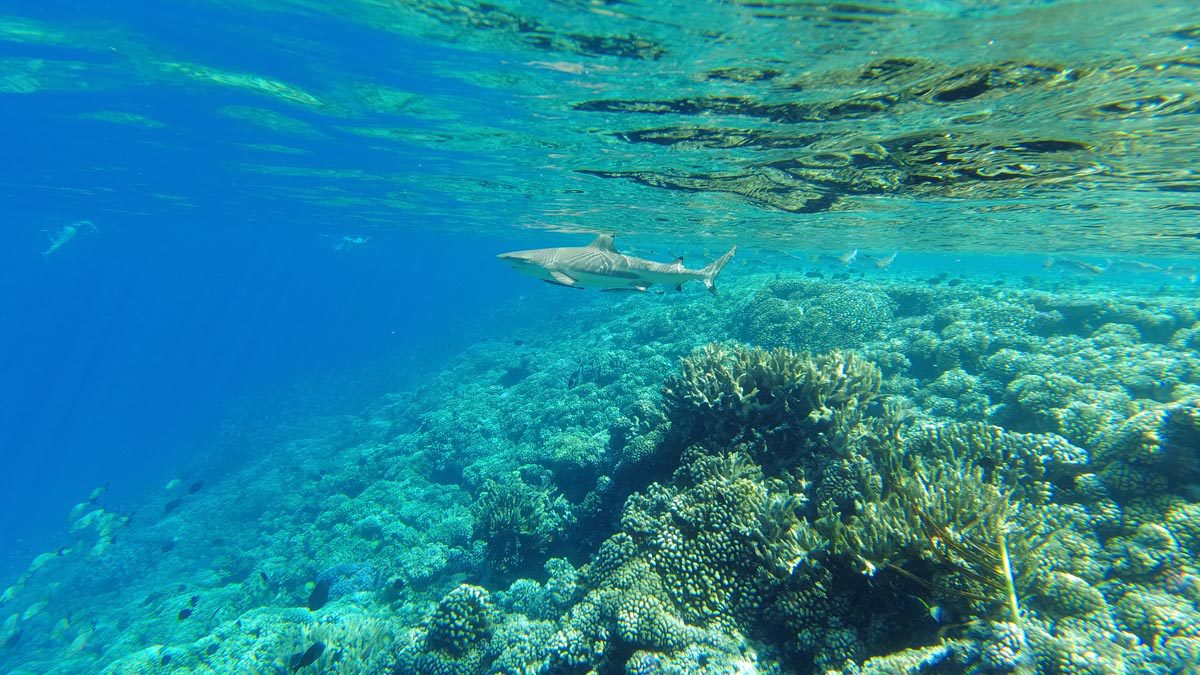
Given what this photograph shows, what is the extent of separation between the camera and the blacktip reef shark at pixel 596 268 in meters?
8.45

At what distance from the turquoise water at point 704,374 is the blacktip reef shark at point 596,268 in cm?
13

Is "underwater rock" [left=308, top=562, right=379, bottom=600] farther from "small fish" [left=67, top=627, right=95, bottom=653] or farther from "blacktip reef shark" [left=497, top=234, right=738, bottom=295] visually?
"blacktip reef shark" [left=497, top=234, right=738, bottom=295]

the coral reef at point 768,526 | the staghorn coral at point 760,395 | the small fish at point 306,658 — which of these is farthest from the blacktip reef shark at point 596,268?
the small fish at point 306,658

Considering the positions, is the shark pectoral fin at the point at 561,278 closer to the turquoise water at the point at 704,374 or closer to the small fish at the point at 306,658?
the turquoise water at the point at 704,374

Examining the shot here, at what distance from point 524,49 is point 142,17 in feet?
32.8

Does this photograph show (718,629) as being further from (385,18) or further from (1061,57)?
(385,18)

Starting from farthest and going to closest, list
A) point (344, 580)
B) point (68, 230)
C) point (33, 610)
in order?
point (68, 230), point (33, 610), point (344, 580)

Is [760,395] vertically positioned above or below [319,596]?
above

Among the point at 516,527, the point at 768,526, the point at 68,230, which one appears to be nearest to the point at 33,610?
the point at 516,527

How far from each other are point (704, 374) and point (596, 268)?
2960mm

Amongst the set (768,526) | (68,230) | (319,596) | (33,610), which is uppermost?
(768,526)

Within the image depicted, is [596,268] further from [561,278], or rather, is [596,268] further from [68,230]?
[68,230]

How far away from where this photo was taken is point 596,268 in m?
9.17

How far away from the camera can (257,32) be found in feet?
38.0
